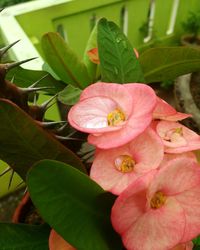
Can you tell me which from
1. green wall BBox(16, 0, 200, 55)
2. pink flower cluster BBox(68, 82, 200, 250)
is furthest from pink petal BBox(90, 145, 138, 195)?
green wall BBox(16, 0, 200, 55)

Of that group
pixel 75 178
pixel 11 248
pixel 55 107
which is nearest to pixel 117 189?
pixel 75 178

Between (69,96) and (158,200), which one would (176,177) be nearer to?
(158,200)

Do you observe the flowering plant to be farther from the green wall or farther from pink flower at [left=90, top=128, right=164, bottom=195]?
the green wall

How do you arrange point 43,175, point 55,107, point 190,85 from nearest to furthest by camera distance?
point 43,175 → point 55,107 → point 190,85

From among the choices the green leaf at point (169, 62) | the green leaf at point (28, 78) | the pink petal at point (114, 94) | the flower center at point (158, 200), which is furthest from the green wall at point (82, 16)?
the flower center at point (158, 200)

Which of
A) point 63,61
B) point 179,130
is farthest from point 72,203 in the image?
point 63,61

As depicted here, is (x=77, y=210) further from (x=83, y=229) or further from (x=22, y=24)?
(x=22, y=24)
